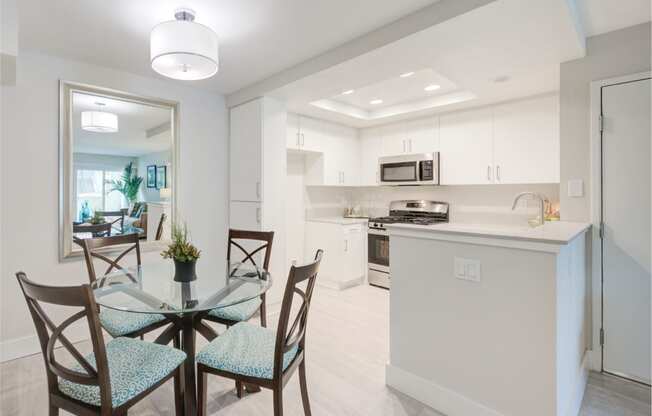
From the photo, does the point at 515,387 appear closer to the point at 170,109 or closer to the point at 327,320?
the point at 327,320

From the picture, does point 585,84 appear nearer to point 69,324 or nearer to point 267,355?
point 267,355

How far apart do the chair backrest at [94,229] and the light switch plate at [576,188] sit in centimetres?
381

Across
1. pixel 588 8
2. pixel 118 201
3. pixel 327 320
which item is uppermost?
pixel 588 8

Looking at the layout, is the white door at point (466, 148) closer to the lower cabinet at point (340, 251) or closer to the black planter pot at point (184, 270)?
the lower cabinet at point (340, 251)

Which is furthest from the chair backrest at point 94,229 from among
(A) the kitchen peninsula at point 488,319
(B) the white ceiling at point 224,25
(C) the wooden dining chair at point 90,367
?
(A) the kitchen peninsula at point 488,319

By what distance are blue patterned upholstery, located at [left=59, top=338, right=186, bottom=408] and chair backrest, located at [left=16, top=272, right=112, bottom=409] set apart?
0.22ft

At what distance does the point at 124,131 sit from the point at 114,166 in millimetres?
349

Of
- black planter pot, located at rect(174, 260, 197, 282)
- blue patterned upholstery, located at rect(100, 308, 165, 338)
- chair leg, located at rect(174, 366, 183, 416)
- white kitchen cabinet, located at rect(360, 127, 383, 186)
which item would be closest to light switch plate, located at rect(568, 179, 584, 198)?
white kitchen cabinet, located at rect(360, 127, 383, 186)

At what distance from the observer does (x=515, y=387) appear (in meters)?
1.61

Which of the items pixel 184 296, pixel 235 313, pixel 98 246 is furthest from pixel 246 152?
pixel 184 296

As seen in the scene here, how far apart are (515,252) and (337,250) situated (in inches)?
110

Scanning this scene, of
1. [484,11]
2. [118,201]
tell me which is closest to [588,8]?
[484,11]

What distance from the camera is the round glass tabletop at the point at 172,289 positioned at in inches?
63.3

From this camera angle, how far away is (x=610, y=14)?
2041 millimetres
